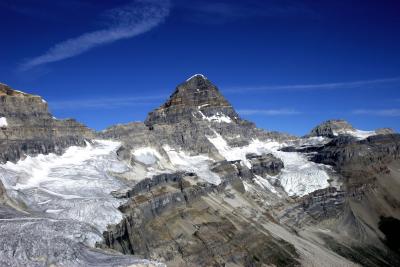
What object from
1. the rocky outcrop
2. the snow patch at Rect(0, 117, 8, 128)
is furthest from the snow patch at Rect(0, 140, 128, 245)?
the snow patch at Rect(0, 117, 8, 128)

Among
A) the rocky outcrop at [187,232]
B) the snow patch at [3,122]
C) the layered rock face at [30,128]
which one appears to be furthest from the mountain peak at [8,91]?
the rocky outcrop at [187,232]

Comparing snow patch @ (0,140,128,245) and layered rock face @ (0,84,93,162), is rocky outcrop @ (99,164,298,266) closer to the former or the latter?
snow patch @ (0,140,128,245)

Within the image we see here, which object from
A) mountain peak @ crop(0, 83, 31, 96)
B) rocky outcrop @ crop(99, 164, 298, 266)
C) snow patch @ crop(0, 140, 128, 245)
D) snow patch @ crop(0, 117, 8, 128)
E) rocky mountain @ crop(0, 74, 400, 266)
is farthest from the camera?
mountain peak @ crop(0, 83, 31, 96)

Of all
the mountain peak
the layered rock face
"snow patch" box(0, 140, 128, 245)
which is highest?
the mountain peak

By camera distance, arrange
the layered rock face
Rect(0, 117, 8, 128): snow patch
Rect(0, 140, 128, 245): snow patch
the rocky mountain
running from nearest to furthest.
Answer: the rocky mountain < Rect(0, 140, 128, 245): snow patch < the layered rock face < Rect(0, 117, 8, 128): snow patch

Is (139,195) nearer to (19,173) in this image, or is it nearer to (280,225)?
(19,173)

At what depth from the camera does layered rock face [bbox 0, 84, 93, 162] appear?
160 metres

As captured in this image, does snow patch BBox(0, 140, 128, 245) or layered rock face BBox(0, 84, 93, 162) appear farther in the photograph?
layered rock face BBox(0, 84, 93, 162)

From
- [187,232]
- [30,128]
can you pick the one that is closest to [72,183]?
[187,232]

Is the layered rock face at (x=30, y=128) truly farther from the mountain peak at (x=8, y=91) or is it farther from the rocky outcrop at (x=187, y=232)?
the rocky outcrop at (x=187, y=232)

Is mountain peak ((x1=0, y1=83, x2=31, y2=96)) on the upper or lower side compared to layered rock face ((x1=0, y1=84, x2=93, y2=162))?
upper

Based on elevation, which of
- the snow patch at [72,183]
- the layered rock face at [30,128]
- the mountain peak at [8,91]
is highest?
the mountain peak at [8,91]

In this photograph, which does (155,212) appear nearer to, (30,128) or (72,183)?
(72,183)

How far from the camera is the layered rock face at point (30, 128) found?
526 feet
